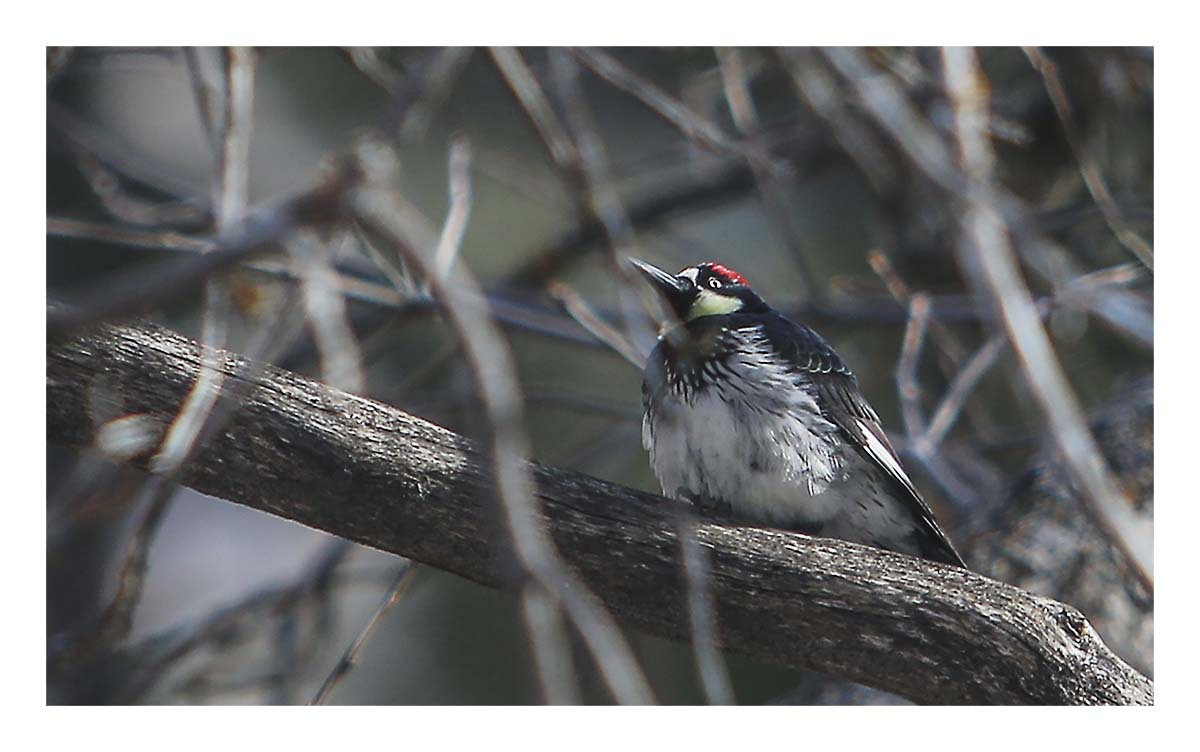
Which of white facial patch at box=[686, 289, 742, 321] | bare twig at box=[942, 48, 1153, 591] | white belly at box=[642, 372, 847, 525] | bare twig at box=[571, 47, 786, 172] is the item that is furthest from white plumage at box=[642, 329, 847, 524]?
bare twig at box=[942, 48, 1153, 591]

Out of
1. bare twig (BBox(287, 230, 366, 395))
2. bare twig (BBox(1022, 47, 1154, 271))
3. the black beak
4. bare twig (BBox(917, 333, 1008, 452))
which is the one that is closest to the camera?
Result: bare twig (BBox(287, 230, 366, 395))

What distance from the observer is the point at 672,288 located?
3248 mm

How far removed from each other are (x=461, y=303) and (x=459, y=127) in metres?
3.22

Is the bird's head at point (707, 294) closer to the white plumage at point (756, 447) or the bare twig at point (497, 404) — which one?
the white plumage at point (756, 447)

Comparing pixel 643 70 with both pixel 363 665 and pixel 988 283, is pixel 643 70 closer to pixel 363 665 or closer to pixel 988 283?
pixel 363 665

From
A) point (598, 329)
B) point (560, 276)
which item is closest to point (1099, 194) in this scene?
point (598, 329)

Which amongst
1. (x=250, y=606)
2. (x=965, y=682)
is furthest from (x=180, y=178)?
(x=965, y=682)

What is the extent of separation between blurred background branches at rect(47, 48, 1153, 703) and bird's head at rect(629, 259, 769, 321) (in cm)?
11

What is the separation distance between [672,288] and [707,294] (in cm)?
10

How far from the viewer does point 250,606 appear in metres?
3.52

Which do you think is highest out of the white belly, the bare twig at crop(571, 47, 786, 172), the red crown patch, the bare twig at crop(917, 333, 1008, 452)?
the bare twig at crop(571, 47, 786, 172)

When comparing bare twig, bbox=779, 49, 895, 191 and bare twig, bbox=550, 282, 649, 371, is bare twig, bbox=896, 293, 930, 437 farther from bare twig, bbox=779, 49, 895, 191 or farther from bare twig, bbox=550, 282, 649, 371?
bare twig, bbox=550, 282, 649, 371

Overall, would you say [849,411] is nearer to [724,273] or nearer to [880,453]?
[880,453]

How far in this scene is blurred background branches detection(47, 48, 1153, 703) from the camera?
263cm
